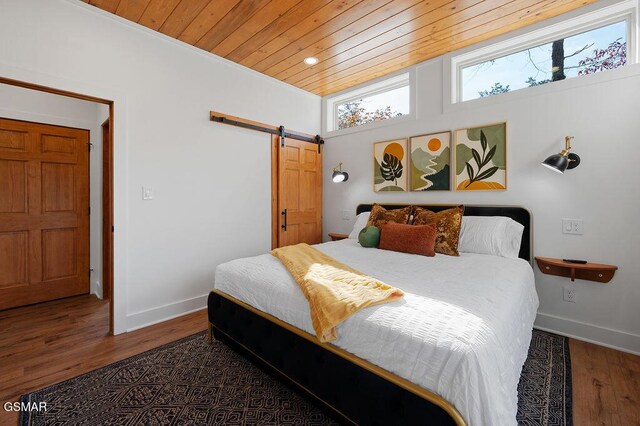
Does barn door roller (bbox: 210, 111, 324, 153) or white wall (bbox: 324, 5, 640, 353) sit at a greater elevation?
barn door roller (bbox: 210, 111, 324, 153)

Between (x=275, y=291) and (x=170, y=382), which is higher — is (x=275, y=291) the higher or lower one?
the higher one

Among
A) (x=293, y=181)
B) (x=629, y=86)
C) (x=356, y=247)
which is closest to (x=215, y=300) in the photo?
(x=356, y=247)

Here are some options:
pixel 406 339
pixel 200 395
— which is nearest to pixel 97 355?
pixel 200 395

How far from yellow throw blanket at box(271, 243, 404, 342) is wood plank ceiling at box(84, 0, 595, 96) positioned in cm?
206

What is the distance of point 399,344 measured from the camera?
3.93 ft

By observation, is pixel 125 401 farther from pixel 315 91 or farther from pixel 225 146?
pixel 315 91

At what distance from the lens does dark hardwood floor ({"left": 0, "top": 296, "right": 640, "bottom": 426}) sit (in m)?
1.70

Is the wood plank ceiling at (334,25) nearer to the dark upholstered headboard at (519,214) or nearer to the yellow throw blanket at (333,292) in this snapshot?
the dark upholstered headboard at (519,214)

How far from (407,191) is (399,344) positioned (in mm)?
2559

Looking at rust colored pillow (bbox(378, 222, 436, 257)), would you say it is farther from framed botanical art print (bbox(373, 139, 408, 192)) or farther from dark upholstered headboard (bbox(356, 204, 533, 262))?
framed botanical art print (bbox(373, 139, 408, 192))

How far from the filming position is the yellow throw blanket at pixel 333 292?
1.39m

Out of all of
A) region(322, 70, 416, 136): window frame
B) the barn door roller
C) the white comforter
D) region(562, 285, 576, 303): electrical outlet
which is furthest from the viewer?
region(322, 70, 416, 136): window frame

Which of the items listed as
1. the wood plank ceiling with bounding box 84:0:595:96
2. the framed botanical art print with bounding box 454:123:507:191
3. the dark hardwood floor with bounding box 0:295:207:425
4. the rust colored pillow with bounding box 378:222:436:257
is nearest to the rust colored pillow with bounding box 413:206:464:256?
the rust colored pillow with bounding box 378:222:436:257

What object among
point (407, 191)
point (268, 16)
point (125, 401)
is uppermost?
point (268, 16)
